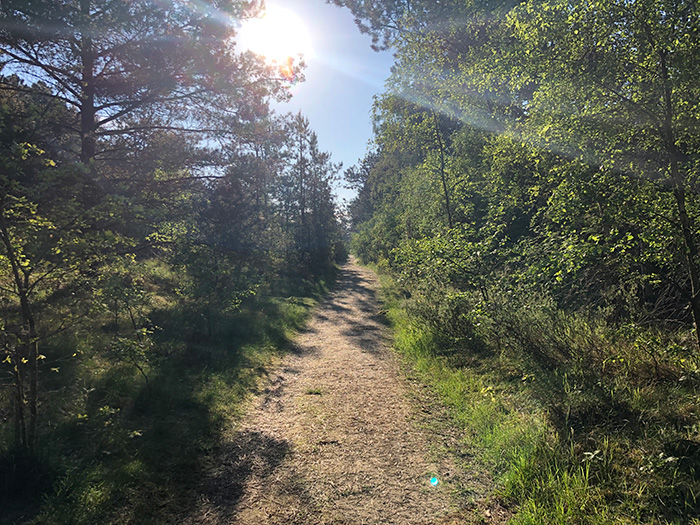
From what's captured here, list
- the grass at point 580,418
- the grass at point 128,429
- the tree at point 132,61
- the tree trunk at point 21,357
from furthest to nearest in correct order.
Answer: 1. the tree at point 132,61
2. the tree trunk at point 21,357
3. the grass at point 128,429
4. the grass at point 580,418

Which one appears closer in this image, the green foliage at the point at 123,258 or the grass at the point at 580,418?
the grass at the point at 580,418

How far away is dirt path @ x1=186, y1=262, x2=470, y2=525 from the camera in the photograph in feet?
10.2

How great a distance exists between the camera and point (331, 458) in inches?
154

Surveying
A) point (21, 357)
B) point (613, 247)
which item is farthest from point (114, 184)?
point (613, 247)

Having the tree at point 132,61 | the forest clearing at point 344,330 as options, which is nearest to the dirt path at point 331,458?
the forest clearing at point 344,330

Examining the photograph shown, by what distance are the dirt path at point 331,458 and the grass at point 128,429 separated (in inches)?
15.8

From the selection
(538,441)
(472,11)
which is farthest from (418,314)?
(472,11)

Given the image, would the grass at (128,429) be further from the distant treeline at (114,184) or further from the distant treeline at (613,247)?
the distant treeline at (613,247)

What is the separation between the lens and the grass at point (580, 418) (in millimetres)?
2635

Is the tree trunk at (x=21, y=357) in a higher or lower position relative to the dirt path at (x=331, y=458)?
higher

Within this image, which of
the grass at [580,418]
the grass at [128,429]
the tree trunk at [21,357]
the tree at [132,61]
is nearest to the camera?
the grass at [580,418]

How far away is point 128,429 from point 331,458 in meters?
2.59

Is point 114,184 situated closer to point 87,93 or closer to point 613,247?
point 87,93

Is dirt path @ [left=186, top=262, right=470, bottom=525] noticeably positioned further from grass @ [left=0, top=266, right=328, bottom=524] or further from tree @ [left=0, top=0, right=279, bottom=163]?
tree @ [left=0, top=0, right=279, bottom=163]
